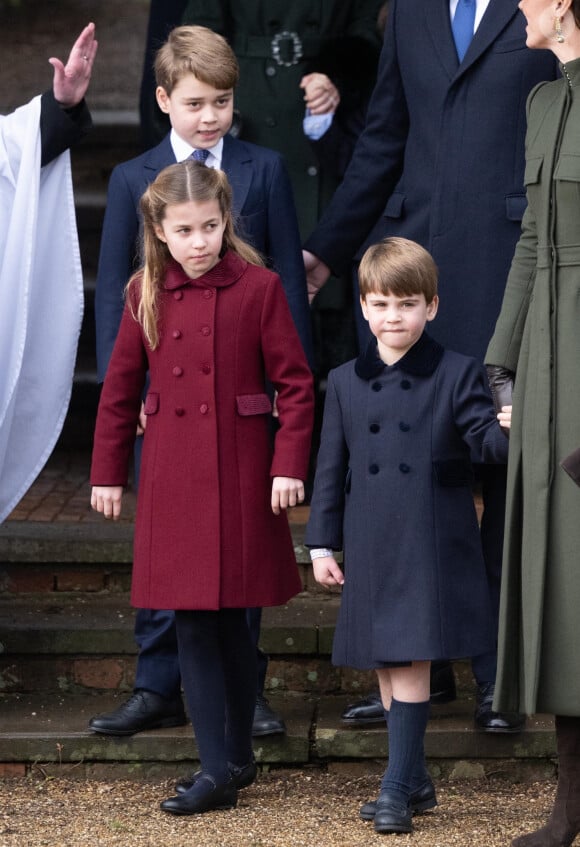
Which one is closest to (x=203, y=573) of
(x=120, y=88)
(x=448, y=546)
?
(x=448, y=546)

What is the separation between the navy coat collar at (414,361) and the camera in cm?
386

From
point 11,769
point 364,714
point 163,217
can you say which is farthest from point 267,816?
point 163,217

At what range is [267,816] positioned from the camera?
401 centimetres

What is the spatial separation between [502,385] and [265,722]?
122 centimetres

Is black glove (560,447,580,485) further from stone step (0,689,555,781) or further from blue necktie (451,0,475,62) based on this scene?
blue necktie (451,0,475,62)

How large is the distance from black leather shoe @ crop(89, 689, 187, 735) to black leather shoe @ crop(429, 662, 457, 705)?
0.69 m

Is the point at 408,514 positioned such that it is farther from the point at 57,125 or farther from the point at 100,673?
the point at 57,125

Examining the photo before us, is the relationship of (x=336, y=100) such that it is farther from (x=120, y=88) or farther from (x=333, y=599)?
(x=120, y=88)

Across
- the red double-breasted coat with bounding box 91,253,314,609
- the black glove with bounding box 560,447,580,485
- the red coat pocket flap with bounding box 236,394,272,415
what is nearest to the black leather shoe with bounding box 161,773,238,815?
the red double-breasted coat with bounding box 91,253,314,609

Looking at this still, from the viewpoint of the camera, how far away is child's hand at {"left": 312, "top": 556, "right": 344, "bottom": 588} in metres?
3.91

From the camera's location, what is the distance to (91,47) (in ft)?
14.0

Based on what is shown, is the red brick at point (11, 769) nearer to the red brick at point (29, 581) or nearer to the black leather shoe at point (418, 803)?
the red brick at point (29, 581)

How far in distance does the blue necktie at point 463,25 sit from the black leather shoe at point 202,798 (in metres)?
1.94

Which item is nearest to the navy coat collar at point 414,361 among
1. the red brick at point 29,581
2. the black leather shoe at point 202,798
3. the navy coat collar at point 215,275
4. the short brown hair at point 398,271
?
the short brown hair at point 398,271
